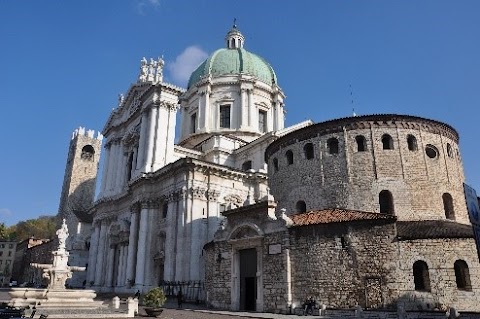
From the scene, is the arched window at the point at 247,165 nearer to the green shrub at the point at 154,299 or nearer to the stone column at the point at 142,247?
the stone column at the point at 142,247

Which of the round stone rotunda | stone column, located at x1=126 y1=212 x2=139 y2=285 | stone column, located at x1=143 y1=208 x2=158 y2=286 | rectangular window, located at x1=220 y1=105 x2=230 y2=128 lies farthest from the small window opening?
rectangular window, located at x1=220 y1=105 x2=230 y2=128

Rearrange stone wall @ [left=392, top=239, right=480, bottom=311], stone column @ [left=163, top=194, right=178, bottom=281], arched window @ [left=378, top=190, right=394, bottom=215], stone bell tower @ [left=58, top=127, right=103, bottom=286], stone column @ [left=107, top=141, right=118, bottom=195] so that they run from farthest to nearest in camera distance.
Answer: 1. stone bell tower @ [left=58, top=127, right=103, bottom=286]
2. stone column @ [left=107, top=141, right=118, bottom=195]
3. stone column @ [left=163, top=194, right=178, bottom=281]
4. arched window @ [left=378, top=190, right=394, bottom=215]
5. stone wall @ [left=392, top=239, right=480, bottom=311]

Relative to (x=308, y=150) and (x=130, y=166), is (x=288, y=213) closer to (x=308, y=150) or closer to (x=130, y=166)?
(x=308, y=150)

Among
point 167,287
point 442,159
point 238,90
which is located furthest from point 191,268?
point 238,90

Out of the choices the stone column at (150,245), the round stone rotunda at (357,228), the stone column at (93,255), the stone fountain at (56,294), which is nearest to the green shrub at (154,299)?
the stone fountain at (56,294)

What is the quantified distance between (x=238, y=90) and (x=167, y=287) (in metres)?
24.9

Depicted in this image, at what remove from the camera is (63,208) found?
2778 inches

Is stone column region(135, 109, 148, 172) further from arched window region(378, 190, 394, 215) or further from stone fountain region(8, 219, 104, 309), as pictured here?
arched window region(378, 190, 394, 215)

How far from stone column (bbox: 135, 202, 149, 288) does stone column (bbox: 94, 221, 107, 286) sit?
31.4ft

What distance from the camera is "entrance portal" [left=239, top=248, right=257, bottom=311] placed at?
2058 cm

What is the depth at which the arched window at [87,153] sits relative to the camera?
76.2m

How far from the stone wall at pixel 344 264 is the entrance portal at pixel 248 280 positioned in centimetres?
287

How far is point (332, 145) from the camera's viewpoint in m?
23.9

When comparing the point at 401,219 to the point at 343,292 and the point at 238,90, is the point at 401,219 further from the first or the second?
the point at 238,90
